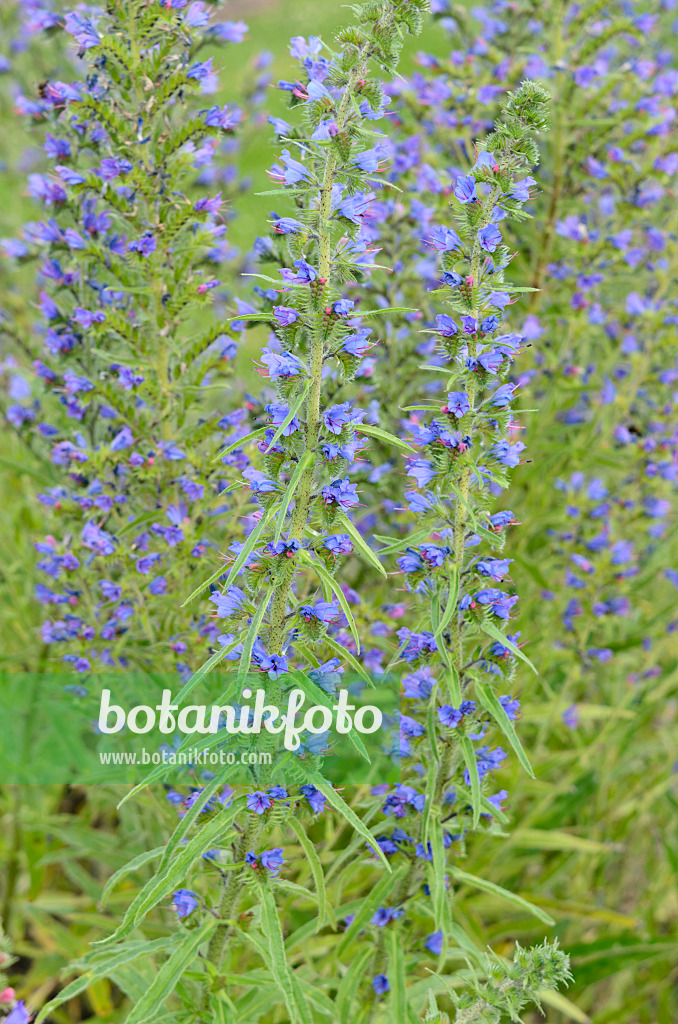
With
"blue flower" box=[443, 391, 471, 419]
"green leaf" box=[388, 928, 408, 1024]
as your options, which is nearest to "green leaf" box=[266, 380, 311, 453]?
"blue flower" box=[443, 391, 471, 419]

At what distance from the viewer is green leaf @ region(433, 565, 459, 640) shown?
6.14 feet

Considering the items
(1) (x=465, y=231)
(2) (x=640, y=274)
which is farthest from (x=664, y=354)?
(1) (x=465, y=231)

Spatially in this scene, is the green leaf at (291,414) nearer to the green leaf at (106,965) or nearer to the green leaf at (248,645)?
the green leaf at (248,645)

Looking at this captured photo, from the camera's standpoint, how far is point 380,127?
4410mm

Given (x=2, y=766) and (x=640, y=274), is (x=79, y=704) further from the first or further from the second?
(x=640, y=274)

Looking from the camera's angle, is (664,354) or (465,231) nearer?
(465,231)

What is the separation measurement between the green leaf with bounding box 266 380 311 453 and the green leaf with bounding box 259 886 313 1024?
98cm

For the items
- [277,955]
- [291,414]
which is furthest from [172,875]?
[291,414]

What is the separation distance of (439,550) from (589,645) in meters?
2.04

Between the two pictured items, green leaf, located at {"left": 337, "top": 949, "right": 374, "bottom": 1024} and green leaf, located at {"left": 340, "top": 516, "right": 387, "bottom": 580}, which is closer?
green leaf, located at {"left": 340, "top": 516, "right": 387, "bottom": 580}

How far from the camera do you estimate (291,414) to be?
168 cm

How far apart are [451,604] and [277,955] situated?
0.80 metres

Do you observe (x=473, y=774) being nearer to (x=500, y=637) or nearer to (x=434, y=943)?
(x=500, y=637)

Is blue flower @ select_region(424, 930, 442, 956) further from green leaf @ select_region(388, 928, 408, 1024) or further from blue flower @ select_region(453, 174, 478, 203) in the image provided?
blue flower @ select_region(453, 174, 478, 203)
